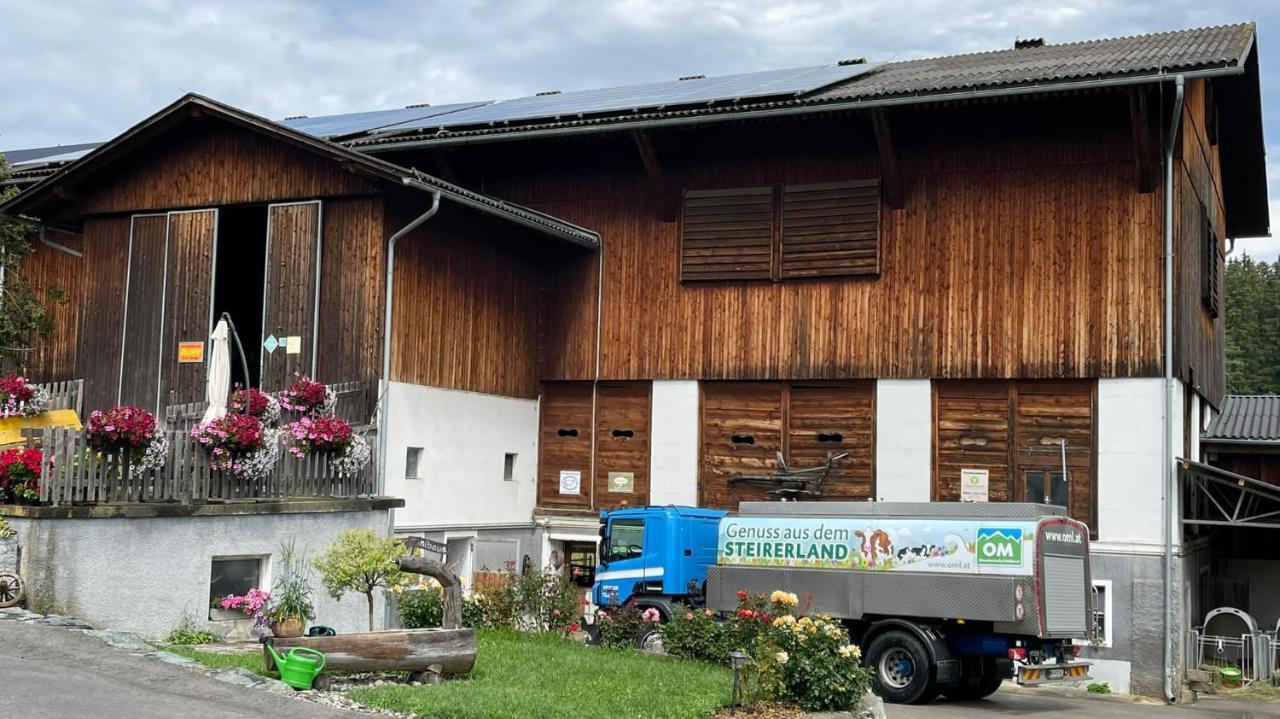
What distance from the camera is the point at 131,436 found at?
17.5 meters

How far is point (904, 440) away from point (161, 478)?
41.6 ft

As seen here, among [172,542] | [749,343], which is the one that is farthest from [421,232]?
[172,542]

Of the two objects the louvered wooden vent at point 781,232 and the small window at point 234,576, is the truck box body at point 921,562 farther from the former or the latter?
the small window at point 234,576

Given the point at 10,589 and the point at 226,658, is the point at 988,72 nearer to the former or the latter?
the point at 226,658

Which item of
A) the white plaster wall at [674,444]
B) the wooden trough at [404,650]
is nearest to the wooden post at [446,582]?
the wooden trough at [404,650]

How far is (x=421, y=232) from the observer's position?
2425 centimetres

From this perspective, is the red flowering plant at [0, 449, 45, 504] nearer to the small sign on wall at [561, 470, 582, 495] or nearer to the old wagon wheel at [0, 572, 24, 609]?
the old wagon wheel at [0, 572, 24, 609]

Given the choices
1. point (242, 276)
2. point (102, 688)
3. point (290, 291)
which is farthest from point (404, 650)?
point (242, 276)

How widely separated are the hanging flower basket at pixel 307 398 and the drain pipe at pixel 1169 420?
13599 millimetres

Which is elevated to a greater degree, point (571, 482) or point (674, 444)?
point (674, 444)

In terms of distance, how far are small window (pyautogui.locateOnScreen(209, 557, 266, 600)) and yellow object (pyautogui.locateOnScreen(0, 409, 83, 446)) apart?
3.18m

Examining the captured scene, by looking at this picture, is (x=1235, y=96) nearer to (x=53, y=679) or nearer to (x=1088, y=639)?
(x=1088, y=639)

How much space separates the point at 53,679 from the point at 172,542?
484 centimetres

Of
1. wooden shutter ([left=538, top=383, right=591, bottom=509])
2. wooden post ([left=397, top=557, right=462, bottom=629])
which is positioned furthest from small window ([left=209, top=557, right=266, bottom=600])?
wooden shutter ([left=538, top=383, right=591, bottom=509])
